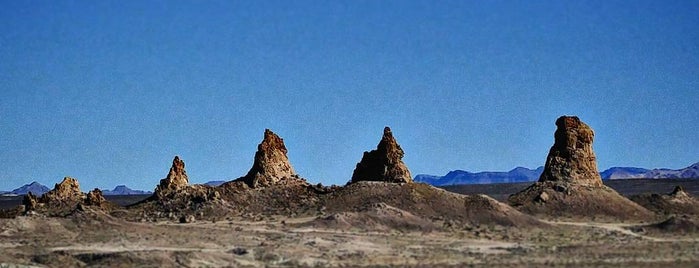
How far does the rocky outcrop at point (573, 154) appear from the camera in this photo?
63.4 meters

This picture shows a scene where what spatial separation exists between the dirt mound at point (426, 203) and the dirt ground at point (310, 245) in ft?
5.31

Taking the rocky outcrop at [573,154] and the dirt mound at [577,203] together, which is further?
the rocky outcrop at [573,154]

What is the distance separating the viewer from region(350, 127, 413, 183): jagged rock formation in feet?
204

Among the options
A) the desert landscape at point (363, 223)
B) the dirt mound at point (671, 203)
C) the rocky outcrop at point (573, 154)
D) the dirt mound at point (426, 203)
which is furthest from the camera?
the rocky outcrop at point (573, 154)

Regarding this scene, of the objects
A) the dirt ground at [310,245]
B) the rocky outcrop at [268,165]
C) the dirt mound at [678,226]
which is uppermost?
the rocky outcrop at [268,165]

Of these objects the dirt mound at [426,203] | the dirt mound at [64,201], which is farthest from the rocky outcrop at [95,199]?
the dirt mound at [426,203]

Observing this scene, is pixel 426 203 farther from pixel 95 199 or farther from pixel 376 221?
pixel 95 199

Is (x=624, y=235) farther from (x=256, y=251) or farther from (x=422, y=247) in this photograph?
(x=256, y=251)

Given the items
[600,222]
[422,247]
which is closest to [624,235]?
[600,222]

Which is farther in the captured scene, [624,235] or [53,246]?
[624,235]

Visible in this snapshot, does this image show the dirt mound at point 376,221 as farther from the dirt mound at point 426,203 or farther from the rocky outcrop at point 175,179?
the rocky outcrop at point 175,179

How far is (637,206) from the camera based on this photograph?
60.4m

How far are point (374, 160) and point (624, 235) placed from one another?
16.8m

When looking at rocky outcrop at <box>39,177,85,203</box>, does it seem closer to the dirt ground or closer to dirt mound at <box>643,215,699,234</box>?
the dirt ground
